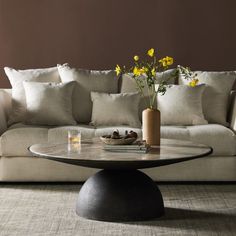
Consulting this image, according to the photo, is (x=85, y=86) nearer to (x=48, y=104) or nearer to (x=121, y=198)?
(x=48, y=104)

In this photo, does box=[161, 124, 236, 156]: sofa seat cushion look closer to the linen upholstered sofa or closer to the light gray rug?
the linen upholstered sofa

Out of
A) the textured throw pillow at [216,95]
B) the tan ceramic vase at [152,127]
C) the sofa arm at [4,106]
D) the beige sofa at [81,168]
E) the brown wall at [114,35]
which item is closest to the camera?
the tan ceramic vase at [152,127]

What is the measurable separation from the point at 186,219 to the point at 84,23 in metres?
3.00

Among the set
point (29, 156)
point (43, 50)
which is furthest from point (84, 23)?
point (29, 156)

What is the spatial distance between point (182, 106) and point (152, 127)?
1289mm

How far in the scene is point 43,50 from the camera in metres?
6.18

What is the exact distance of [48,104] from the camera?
17.2 ft

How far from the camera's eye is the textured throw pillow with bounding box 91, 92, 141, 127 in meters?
5.25

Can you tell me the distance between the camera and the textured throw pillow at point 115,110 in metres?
5.25

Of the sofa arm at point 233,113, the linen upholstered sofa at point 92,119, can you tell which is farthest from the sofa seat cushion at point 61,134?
the sofa arm at point 233,113

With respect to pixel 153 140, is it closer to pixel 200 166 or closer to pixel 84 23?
pixel 200 166

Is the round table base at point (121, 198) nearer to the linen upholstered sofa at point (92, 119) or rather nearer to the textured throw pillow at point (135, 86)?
the linen upholstered sofa at point (92, 119)

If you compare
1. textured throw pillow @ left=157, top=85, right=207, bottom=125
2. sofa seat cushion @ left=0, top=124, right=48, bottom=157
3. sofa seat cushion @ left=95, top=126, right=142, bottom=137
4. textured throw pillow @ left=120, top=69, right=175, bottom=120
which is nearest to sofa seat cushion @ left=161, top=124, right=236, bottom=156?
sofa seat cushion @ left=95, top=126, right=142, bottom=137

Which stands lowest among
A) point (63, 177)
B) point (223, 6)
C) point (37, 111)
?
point (63, 177)
